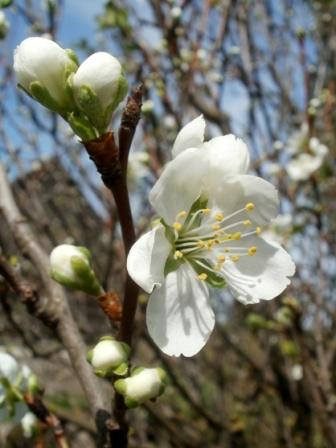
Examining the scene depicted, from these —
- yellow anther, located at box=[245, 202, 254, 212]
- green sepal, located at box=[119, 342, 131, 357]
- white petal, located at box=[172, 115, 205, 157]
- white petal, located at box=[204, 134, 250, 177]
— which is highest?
white petal, located at box=[172, 115, 205, 157]

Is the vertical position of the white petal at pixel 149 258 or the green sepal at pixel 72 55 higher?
the green sepal at pixel 72 55

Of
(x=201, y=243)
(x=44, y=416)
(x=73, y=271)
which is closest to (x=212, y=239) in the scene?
(x=201, y=243)

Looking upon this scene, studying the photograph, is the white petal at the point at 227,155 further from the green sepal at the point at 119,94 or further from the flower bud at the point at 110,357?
the flower bud at the point at 110,357

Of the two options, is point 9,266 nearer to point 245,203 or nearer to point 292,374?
point 245,203

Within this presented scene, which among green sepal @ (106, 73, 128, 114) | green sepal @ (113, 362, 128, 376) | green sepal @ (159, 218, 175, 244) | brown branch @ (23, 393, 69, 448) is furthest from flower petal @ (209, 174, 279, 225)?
brown branch @ (23, 393, 69, 448)

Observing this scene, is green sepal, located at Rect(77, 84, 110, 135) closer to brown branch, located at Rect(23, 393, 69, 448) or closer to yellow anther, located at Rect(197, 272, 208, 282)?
yellow anther, located at Rect(197, 272, 208, 282)

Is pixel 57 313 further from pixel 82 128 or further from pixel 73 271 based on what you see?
pixel 82 128

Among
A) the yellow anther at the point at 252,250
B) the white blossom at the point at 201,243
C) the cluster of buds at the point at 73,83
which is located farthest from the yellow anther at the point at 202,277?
the cluster of buds at the point at 73,83

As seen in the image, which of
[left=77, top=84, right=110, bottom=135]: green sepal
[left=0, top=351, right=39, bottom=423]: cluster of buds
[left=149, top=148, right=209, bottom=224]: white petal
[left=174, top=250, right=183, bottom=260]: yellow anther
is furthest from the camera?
[left=0, top=351, right=39, bottom=423]: cluster of buds
